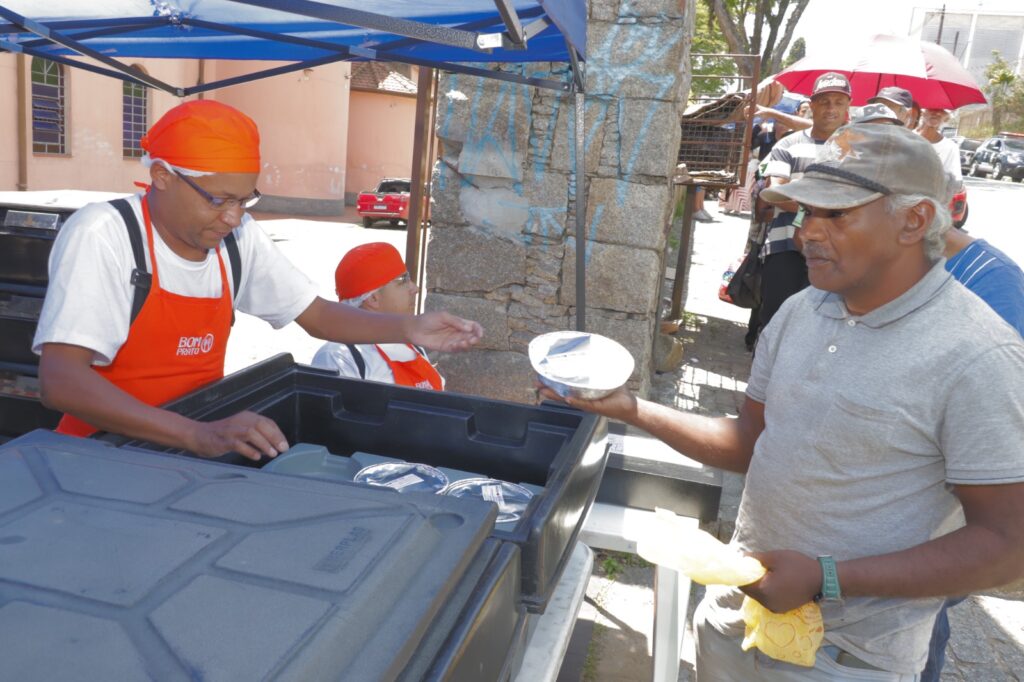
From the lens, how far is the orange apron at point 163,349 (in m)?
1.89

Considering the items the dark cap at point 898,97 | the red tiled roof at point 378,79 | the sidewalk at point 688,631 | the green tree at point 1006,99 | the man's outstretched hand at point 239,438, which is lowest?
the sidewalk at point 688,631

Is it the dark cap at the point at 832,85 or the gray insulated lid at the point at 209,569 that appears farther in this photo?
the dark cap at the point at 832,85

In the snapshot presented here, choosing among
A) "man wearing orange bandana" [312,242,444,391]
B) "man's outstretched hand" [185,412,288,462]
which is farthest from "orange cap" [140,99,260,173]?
"man wearing orange bandana" [312,242,444,391]

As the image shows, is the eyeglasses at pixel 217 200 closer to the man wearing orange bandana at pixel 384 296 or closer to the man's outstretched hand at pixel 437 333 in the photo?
the man's outstretched hand at pixel 437 333

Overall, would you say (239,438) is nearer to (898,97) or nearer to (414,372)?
(414,372)

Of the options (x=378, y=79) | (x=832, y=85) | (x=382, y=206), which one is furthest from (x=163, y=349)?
(x=378, y=79)

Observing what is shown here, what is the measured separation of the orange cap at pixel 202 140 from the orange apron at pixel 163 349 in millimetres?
176

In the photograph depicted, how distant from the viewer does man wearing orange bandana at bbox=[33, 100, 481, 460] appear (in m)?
1.61

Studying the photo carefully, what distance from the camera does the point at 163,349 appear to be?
76.2 inches

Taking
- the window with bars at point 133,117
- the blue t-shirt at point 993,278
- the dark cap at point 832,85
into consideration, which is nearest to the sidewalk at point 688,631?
the blue t-shirt at point 993,278

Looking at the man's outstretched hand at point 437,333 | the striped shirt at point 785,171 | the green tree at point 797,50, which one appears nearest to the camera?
the man's outstretched hand at point 437,333

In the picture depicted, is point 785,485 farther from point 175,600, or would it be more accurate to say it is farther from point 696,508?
point 175,600

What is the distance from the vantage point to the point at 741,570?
1.51m

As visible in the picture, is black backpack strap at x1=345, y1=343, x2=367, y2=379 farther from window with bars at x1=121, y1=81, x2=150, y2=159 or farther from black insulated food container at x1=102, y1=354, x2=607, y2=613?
window with bars at x1=121, y1=81, x2=150, y2=159
